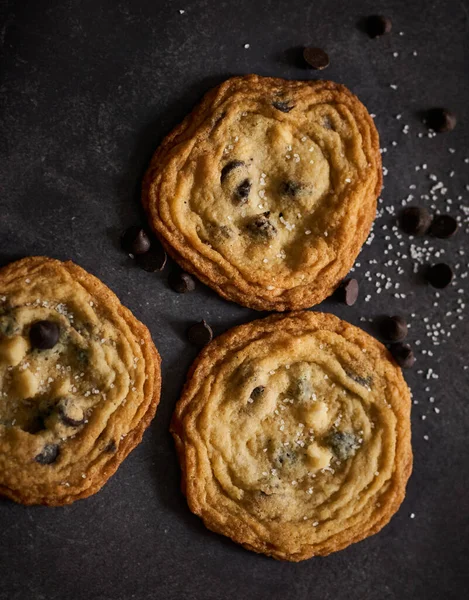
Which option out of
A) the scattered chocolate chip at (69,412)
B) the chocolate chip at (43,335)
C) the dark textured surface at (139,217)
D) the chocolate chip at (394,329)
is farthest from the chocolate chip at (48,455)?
the chocolate chip at (394,329)

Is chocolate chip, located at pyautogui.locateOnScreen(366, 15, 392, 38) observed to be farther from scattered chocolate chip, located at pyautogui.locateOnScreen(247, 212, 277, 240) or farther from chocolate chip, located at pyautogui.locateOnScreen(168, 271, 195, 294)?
chocolate chip, located at pyautogui.locateOnScreen(168, 271, 195, 294)

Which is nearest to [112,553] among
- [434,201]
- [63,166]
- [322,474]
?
[322,474]

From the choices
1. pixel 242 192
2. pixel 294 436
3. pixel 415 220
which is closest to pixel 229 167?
pixel 242 192

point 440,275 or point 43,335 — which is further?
point 440,275

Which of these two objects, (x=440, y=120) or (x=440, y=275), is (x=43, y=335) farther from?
(x=440, y=120)

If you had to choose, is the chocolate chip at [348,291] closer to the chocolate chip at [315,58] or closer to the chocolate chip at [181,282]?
the chocolate chip at [181,282]

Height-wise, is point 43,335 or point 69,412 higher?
point 43,335

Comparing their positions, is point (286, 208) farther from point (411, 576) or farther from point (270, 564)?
point (411, 576)
